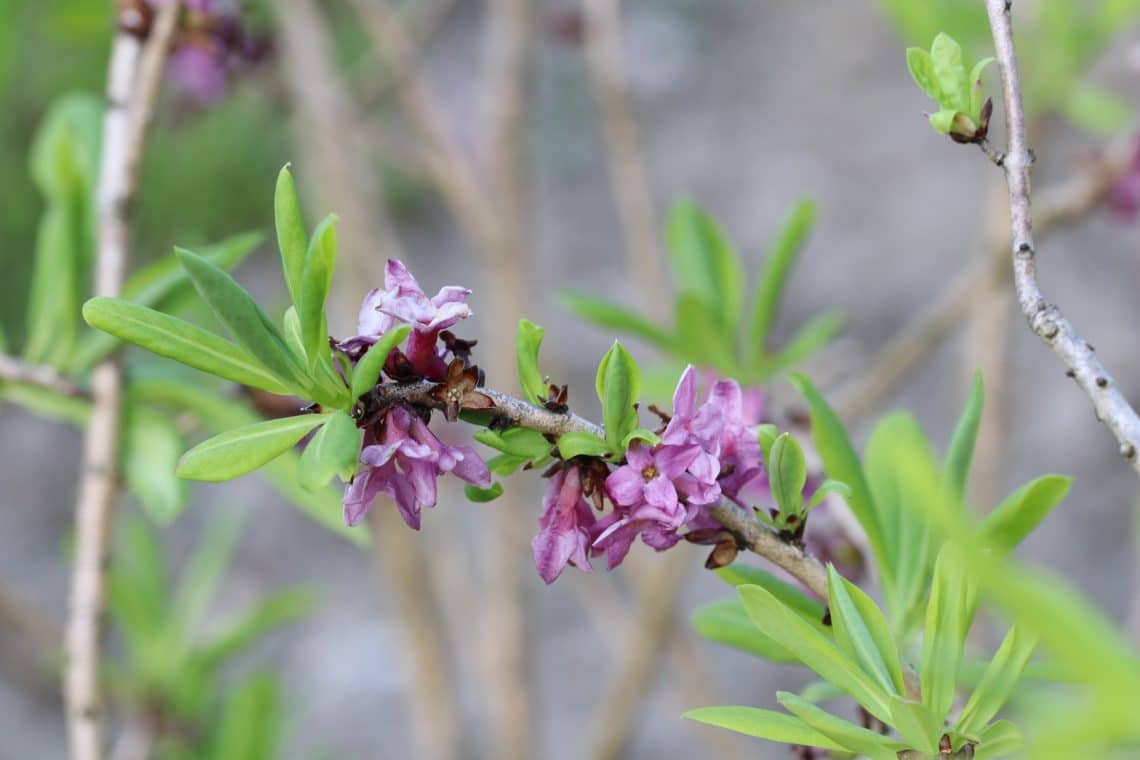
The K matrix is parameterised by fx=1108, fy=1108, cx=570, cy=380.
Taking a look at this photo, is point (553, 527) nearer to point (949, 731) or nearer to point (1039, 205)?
point (949, 731)

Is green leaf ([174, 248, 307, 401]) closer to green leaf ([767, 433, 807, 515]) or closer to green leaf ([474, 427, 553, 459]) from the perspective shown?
green leaf ([474, 427, 553, 459])

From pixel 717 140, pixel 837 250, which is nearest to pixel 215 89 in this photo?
pixel 837 250

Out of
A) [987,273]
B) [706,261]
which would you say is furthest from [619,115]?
[706,261]

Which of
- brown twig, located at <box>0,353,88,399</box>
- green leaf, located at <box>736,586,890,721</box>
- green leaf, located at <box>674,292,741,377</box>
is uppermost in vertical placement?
green leaf, located at <box>674,292,741,377</box>

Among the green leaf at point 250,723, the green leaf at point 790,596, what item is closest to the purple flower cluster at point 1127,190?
the green leaf at point 790,596

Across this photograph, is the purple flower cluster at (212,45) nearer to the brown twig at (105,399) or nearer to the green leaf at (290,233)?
the brown twig at (105,399)

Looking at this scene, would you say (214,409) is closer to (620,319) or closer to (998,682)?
(620,319)

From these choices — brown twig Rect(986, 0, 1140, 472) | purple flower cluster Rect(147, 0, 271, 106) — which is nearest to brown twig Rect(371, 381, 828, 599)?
brown twig Rect(986, 0, 1140, 472)
